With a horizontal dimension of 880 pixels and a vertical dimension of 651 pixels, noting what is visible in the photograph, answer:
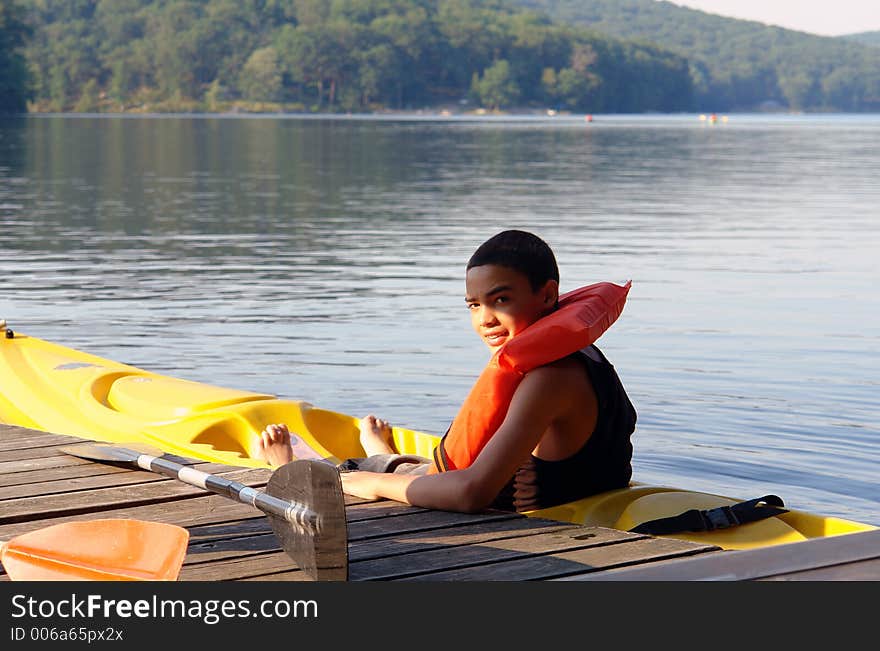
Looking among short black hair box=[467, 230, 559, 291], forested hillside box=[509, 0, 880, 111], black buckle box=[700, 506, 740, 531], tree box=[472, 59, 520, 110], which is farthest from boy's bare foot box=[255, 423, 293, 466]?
forested hillside box=[509, 0, 880, 111]

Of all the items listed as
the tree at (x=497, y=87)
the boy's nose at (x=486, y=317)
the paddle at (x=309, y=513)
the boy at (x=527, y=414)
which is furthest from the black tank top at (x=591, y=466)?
the tree at (x=497, y=87)

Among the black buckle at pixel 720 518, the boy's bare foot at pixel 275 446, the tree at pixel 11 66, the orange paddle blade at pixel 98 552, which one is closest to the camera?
the orange paddle blade at pixel 98 552

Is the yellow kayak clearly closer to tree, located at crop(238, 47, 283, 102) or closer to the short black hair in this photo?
the short black hair

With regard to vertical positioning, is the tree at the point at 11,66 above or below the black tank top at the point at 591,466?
above

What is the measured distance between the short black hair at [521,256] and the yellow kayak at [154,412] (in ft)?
4.27

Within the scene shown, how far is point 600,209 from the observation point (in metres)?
19.0

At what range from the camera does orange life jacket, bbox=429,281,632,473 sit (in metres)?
3.29

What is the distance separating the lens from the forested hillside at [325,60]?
369 feet

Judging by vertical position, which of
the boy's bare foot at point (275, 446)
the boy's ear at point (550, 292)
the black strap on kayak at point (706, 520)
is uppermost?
the boy's ear at point (550, 292)

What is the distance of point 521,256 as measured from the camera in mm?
3395

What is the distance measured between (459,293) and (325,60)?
350ft

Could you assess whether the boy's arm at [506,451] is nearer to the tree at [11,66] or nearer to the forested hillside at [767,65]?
the tree at [11,66]

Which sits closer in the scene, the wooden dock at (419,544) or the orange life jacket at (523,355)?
the wooden dock at (419,544)
